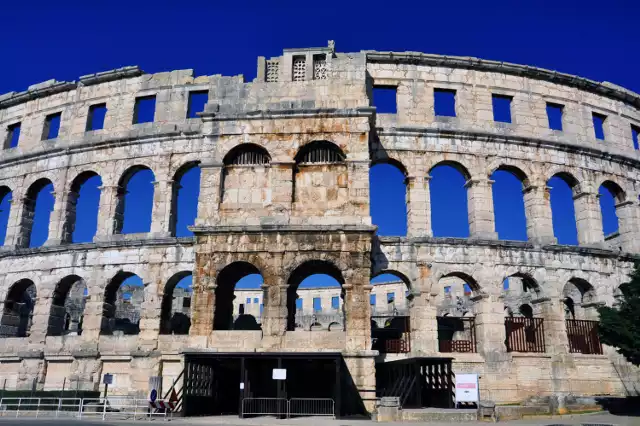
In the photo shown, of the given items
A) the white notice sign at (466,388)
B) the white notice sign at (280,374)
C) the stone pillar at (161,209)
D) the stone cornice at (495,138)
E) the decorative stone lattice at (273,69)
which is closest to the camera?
the white notice sign at (280,374)

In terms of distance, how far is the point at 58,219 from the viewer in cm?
2697

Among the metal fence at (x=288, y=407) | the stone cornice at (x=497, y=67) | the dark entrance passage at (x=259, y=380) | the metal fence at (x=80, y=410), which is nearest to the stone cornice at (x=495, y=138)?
the stone cornice at (x=497, y=67)

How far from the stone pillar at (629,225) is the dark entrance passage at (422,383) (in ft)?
42.5

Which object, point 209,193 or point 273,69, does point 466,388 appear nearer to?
point 209,193

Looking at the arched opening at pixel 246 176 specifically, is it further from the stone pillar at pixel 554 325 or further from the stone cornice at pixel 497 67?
the stone pillar at pixel 554 325

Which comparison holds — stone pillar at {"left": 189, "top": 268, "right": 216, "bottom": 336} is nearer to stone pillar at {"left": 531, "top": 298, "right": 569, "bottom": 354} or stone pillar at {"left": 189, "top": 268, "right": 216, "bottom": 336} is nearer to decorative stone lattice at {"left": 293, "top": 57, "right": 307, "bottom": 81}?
decorative stone lattice at {"left": 293, "top": 57, "right": 307, "bottom": 81}

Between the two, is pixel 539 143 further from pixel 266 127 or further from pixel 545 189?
pixel 266 127

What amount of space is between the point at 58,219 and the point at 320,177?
13.8m

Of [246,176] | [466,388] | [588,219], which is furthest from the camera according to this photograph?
[588,219]

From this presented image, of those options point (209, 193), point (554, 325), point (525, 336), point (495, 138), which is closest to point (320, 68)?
point (209, 193)

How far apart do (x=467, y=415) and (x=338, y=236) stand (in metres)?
7.43

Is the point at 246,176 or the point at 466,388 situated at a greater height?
the point at 246,176

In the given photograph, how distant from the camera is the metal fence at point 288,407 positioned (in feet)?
58.9

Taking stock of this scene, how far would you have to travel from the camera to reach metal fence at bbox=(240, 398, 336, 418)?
1794 centimetres
